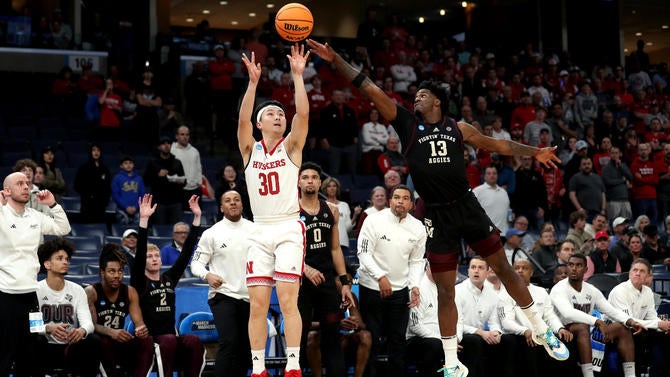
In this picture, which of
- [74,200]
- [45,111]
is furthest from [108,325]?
[45,111]

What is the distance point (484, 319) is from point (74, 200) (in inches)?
279

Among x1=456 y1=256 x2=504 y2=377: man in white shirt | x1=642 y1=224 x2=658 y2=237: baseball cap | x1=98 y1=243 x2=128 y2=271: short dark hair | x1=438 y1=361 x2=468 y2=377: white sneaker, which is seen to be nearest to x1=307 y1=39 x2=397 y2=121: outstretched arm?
x1=438 y1=361 x2=468 y2=377: white sneaker

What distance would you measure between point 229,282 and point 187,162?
6.22m

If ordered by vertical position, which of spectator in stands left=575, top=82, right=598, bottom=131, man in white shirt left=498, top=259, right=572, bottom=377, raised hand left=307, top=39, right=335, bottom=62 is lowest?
man in white shirt left=498, top=259, right=572, bottom=377

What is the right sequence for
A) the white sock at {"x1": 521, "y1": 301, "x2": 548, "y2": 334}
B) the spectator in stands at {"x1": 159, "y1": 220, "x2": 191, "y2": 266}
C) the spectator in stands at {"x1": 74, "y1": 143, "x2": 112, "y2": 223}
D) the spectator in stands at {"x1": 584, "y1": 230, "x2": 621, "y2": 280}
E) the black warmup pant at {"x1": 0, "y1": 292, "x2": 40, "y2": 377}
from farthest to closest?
the spectator in stands at {"x1": 74, "y1": 143, "x2": 112, "y2": 223} → the spectator in stands at {"x1": 584, "y1": 230, "x2": 621, "y2": 280} → the spectator in stands at {"x1": 159, "y1": 220, "x2": 191, "y2": 266} → the black warmup pant at {"x1": 0, "y1": 292, "x2": 40, "y2": 377} → the white sock at {"x1": 521, "y1": 301, "x2": 548, "y2": 334}

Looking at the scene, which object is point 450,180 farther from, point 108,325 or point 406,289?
point 108,325

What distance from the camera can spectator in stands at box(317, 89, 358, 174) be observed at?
17422 millimetres

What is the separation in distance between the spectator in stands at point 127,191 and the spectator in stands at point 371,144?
459 centimetres

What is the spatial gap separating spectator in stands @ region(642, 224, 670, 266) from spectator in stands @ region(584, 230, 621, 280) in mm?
1118

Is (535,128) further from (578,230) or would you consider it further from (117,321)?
(117,321)

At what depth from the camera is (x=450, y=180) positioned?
8.02 metres

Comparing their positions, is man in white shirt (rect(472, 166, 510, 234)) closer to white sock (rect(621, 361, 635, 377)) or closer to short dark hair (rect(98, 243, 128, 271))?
white sock (rect(621, 361, 635, 377))


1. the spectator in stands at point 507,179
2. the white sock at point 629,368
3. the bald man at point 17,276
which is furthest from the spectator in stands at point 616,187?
the bald man at point 17,276

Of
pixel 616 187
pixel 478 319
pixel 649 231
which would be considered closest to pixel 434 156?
pixel 478 319
